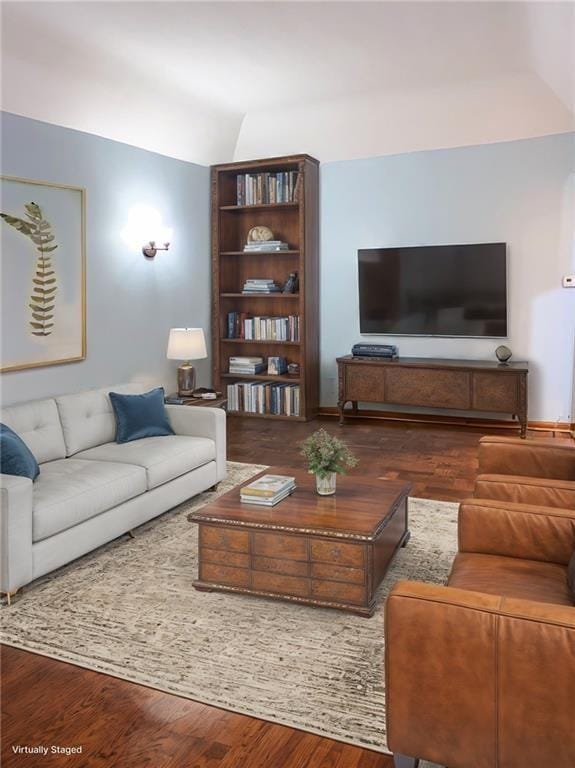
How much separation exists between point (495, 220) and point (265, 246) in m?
2.31

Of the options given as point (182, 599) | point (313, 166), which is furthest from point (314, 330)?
point (182, 599)

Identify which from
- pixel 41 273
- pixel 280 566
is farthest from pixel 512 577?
pixel 41 273

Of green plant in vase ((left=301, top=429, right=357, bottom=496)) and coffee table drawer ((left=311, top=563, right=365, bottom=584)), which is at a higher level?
green plant in vase ((left=301, top=429, right=357, bottom=496))

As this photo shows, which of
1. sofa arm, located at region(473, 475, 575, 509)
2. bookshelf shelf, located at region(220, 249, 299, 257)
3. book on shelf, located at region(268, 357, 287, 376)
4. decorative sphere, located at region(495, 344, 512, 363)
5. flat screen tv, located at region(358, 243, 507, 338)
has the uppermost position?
bookshelf shelf, located at region(220, 249, 299, 257)

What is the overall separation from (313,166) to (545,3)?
344cm

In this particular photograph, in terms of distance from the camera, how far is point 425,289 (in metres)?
6.86

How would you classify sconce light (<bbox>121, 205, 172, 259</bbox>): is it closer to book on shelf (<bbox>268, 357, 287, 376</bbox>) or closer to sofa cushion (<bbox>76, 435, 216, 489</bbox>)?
book on shelf (<bbox>268, 357, 287, 376</bbox>)

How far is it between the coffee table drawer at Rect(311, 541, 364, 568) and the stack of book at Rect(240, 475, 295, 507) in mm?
373

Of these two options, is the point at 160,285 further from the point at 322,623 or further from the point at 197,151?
the point at 322,623

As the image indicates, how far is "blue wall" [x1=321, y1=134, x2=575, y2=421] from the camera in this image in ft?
20.7

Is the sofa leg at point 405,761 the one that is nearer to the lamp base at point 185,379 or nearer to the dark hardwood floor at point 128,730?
the dark hardwood floor at point 128,730

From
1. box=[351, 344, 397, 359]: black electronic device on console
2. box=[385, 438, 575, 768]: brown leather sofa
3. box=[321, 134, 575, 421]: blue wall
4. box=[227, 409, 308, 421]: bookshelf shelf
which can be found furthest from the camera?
box=[227, 409, 308, 421]: bookshelf shelf

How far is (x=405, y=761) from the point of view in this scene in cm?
193

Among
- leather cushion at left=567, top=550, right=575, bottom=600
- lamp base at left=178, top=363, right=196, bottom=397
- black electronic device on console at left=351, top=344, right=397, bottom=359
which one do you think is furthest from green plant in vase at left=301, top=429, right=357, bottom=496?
black electronic device on console at left=351, top=344, right=397, bottom=359
